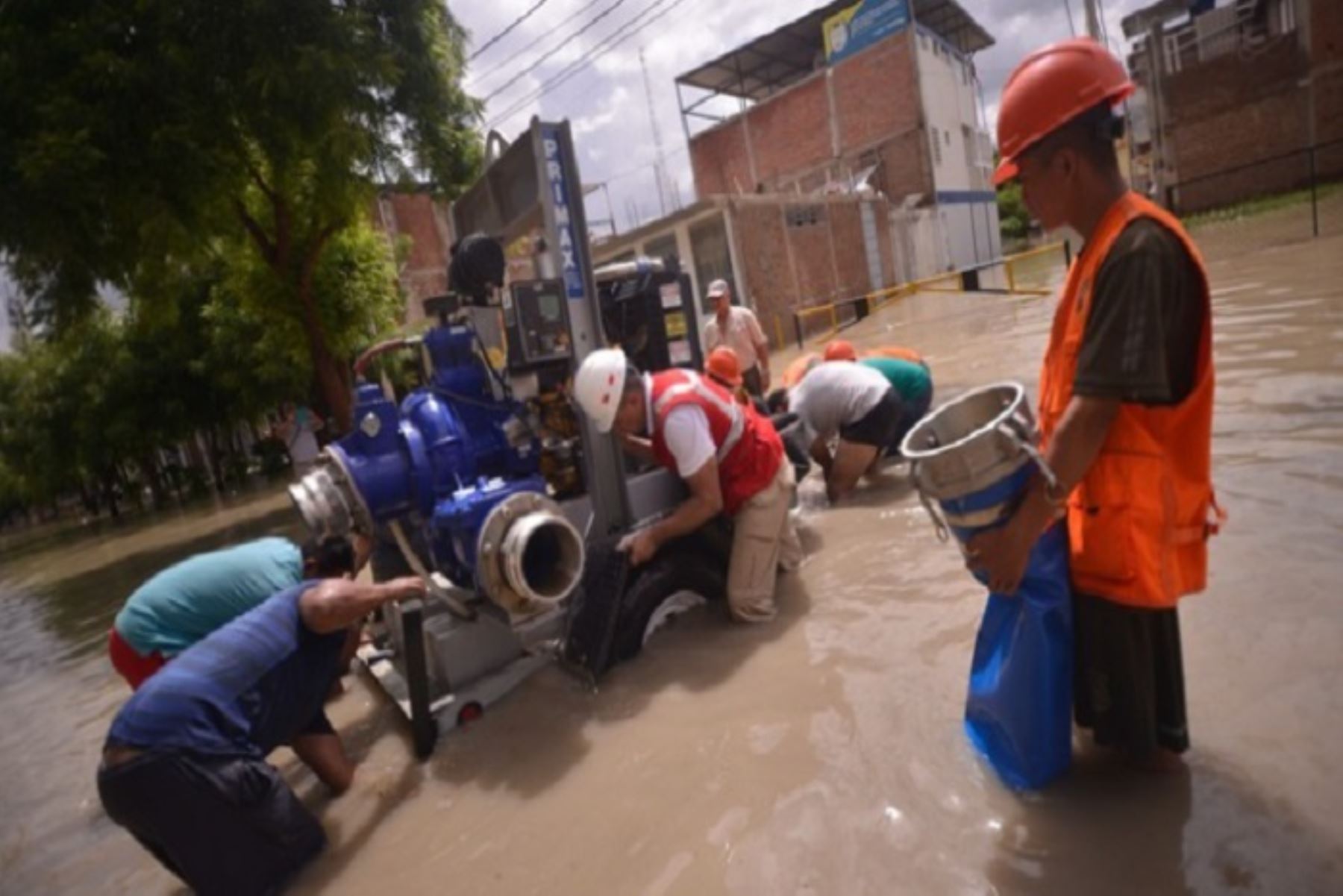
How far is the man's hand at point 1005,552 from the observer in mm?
1849

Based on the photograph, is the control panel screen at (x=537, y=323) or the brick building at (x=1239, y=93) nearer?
the control panel screen at (x=537, y=323)

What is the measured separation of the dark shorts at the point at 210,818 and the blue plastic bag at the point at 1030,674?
237 cm

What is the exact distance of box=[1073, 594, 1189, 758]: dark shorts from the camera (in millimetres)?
1915

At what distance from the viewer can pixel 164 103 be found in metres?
7.89

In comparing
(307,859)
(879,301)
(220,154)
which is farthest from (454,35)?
(879,301)

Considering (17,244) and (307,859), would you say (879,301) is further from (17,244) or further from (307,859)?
(307,859)

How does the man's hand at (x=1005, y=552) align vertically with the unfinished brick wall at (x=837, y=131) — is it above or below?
below

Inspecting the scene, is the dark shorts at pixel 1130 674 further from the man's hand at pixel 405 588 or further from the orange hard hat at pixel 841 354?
the orange hard hat at pixel 841 354

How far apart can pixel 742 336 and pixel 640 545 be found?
15.2 feet

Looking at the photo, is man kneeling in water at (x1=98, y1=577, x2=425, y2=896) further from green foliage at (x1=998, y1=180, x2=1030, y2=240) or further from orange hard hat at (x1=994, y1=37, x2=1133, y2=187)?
green foliage at (x1=998, y1=180, x2=1030, y2=240)

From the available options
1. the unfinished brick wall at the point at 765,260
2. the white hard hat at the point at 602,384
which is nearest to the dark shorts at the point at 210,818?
the white hard hat at the point at 602,384

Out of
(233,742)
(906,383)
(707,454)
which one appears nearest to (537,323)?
(707,454)

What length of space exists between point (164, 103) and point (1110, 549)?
30.8 ft

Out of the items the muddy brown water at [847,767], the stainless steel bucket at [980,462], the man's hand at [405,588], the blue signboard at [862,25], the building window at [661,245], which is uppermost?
the blue signboard at [862,25]
